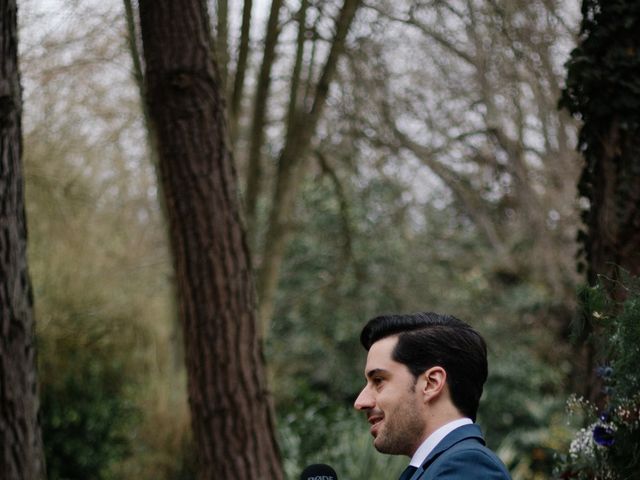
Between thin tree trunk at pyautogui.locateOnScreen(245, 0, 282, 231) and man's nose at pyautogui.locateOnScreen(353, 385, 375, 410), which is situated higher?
thin tree trunk at pyautogui.locateOnScreen(245, 0, 282, 231)

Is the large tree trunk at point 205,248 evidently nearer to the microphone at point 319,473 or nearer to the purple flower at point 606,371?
the purple flower at point 606,371

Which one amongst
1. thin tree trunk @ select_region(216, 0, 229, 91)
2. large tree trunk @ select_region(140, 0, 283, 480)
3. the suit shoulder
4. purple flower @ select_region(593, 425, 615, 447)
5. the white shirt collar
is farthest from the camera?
thin tree trunk @ select_region(216, 0, 229, 91)

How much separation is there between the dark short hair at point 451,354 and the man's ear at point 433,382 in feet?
0.05

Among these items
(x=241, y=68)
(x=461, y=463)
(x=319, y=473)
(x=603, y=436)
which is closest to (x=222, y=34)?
(x=241, y=68)

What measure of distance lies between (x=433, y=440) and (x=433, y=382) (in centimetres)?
15

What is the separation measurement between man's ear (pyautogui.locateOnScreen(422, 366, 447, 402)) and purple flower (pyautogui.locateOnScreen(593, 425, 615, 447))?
1170 mm

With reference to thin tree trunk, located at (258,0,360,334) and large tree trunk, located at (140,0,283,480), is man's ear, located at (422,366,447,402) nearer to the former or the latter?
large tree trunk, located at (140,0,283,480)

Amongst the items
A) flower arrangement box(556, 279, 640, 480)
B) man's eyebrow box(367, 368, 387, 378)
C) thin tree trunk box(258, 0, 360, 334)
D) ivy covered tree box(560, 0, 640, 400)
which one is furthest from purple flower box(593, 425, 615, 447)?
thin tree trunk box(258, 0, 360, 334)

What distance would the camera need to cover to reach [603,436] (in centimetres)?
346

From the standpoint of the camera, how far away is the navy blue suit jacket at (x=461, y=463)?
236cm

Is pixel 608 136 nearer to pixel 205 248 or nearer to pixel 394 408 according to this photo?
pixel 205 248

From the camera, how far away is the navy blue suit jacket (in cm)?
236

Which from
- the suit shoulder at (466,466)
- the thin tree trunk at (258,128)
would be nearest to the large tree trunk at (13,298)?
the suit shoulder at (466,466)

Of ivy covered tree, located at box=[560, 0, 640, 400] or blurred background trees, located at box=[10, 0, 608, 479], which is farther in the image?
blurred background trees, located at box=[10, 0, 608, 479]
